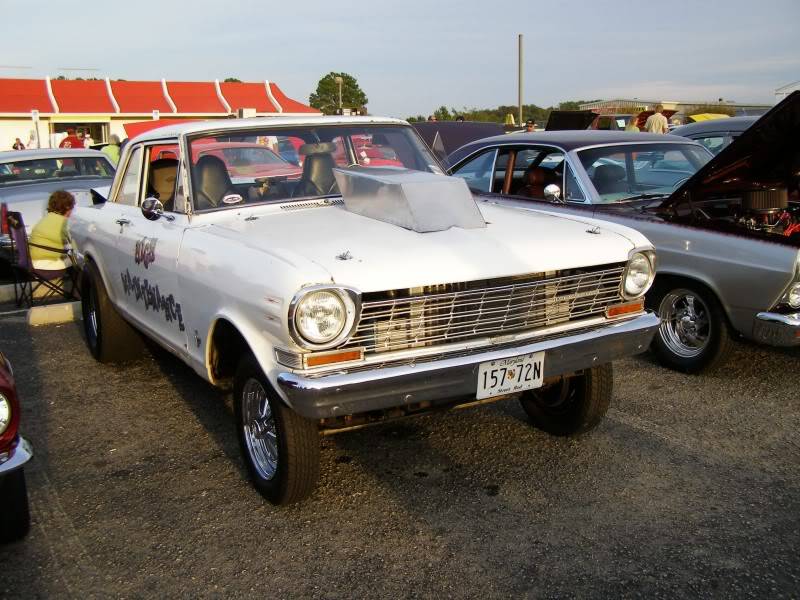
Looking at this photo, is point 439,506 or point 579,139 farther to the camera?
point 579,139

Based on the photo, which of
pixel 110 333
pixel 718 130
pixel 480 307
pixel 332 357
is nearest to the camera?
pixel 332 357

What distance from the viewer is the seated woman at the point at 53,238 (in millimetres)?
7719

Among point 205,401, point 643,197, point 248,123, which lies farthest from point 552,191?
point 205,401

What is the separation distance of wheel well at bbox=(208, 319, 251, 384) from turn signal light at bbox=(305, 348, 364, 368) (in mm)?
717

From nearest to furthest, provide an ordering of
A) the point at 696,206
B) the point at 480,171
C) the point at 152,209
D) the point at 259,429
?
1. the point at 259,429
2. the point at 152,209
3. the point at 696,206
4. the point at 480,171

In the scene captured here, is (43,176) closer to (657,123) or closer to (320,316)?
(320,316)

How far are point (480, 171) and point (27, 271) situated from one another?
4.62m

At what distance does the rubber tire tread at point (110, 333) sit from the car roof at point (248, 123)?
113cm

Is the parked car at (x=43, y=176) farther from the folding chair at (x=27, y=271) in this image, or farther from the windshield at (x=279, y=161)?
the windshield at (x=279, y=161)

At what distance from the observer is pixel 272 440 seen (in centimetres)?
361

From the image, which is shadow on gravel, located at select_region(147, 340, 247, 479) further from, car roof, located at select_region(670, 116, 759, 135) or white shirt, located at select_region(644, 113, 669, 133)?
white shirt, located at select_region(644, 113, 669, 133)

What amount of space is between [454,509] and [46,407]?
2918mm

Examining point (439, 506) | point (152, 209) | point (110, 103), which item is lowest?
point (439, 506)

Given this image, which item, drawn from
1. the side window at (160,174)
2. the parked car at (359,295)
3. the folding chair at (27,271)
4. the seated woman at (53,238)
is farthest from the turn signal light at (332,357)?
the seated woman at (53,238)
